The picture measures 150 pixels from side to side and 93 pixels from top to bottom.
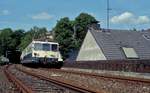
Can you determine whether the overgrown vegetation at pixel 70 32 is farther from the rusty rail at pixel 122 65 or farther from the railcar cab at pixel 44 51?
the rusty rail at pixel 122 65

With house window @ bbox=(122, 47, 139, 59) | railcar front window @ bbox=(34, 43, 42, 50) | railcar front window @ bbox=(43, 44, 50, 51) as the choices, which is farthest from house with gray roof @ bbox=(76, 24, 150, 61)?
railcar front window @ bbox=(34, 43, 42, 50)

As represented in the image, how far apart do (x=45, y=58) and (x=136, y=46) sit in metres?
21.2

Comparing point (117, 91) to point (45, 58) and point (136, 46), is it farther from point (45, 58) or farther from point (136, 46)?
point (136, 46)

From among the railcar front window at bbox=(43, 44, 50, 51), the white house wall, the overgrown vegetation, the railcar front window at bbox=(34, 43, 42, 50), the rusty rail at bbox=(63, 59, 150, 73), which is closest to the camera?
the rusty rail at bbox=(63, 59, 150, 73)

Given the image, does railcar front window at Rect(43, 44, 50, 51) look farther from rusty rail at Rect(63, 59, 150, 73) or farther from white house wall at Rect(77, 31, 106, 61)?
white house wall at Rect(77, 31, 106, 61)

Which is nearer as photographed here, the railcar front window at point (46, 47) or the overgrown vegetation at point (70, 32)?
the railcar front window at point (46, 47)

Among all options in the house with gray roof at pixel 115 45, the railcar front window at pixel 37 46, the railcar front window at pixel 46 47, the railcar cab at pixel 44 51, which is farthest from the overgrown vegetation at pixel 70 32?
the railcar front window at pixel 37 46

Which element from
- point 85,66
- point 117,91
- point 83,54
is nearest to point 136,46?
point 83,54

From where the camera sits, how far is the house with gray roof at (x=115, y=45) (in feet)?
182

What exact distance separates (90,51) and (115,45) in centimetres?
468

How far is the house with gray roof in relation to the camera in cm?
5550

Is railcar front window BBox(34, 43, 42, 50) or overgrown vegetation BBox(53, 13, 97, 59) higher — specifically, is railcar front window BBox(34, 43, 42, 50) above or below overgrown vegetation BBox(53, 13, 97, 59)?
below

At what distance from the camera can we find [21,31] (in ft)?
540

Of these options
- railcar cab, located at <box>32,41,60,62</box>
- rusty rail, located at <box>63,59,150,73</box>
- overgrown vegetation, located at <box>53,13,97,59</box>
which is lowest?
rusty rail, located at <box>63,59,150,73</box>
